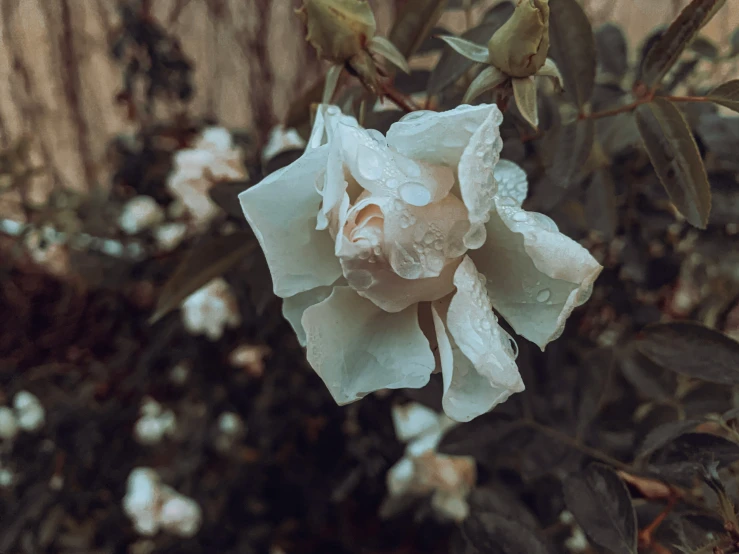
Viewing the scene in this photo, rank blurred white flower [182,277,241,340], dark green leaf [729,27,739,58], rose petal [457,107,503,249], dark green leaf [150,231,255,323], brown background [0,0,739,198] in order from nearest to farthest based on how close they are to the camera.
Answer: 1. rose petal [457,107,503,249]
2. dark green leaf [150,231,255,323]
3. dark green leaf [729,27,739,58]
4. blurred white flower [182,277,241,340]
5. brown background [0,0,739,198]

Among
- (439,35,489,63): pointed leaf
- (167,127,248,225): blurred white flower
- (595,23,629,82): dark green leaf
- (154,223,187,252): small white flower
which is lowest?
(154,223,187,252): small white flower

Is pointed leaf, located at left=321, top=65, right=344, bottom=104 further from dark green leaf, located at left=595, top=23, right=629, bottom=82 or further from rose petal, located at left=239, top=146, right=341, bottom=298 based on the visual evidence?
dark green leaf, located at left=595, top=23, right=629, bottom=82

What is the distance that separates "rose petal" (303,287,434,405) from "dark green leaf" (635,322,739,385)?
22 cm

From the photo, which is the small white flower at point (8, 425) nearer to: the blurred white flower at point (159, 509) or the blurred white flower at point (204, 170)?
the blurred white flower at point (159, 509)

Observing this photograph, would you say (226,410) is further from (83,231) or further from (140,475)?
(83,231)

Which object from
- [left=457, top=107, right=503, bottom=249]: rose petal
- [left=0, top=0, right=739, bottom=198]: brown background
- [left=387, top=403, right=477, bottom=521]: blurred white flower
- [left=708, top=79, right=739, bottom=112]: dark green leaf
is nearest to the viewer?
[left=457, top=107, right=503, bottom=249]: rose petal

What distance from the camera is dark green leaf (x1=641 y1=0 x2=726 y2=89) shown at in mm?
326

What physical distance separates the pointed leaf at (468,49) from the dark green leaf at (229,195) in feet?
0.77

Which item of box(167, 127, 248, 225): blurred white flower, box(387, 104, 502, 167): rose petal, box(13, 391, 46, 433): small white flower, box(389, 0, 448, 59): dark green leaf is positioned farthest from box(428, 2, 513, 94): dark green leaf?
box(13, 391, 46, 433): small white flower

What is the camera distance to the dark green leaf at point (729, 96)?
0.33 metres

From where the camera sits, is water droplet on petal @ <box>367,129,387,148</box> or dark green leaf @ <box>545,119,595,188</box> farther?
dark green leaf @ <box>545,119,595,188</box>

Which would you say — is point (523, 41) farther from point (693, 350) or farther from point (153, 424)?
point (153, 424)

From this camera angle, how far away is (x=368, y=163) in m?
0.25

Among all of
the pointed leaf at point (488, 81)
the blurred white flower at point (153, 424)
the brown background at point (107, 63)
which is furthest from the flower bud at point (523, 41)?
the brown background at point (107, 63)
